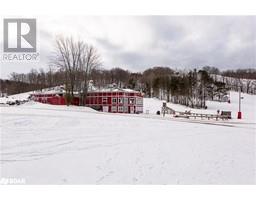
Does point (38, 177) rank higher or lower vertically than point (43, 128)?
lower

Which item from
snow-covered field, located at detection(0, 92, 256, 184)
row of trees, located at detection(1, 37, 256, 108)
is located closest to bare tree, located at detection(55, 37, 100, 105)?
row of trees, located at detection(1, 37, 256, 108)

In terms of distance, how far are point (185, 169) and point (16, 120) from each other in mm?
9017

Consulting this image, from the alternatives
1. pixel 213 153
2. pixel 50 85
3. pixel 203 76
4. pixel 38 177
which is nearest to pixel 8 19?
pixel 38 177

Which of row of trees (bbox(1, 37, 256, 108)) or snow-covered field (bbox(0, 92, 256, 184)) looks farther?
row of trees (bbox(1, 37, 256, 108))

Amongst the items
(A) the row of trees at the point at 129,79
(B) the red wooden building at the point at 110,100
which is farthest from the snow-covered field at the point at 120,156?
(B) the red wooden building at the point at 110,100

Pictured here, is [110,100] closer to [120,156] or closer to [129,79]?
[120,156]

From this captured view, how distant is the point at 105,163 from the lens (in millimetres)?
7598

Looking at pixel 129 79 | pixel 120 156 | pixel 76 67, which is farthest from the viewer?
pixel 129 79

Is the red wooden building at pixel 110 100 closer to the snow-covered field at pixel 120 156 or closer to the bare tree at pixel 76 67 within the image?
the bare tree at pixel 76 67

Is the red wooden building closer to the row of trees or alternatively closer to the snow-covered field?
the row of trees

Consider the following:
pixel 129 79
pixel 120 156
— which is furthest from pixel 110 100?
pixel 129 79

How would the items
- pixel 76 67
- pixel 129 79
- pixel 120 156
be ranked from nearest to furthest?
pixel 120 156 → pixel 76 67 → pixel 129 79

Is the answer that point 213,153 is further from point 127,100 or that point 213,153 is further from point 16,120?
point 127,100

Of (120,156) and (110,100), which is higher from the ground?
(110,100)
